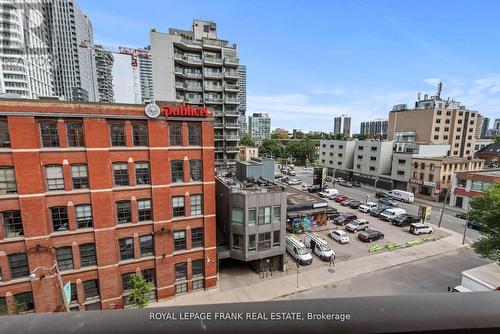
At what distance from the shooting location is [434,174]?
49281mm

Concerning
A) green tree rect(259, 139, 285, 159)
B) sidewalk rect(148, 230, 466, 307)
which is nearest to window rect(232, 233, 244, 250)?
A: sidewalk rect(148, 230, 466, 307)

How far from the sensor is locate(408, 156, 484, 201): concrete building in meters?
48.6

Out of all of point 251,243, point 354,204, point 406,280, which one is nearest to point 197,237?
point 251,243

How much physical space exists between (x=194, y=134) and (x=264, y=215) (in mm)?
9962

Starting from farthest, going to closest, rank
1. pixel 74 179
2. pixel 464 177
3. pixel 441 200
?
pixel 441 200, pixel 464 177, pixel 74 179

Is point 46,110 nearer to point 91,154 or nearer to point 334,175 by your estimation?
point 91,154

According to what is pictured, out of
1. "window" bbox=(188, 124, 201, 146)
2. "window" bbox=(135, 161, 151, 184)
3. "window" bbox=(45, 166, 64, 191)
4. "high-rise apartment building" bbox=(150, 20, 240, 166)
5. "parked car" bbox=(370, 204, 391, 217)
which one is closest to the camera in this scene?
"window" bbox=(45, 166, 64, 191)

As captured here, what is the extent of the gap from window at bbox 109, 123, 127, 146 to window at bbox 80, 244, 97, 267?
8.06 meters

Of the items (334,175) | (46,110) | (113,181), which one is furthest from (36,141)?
(334,175)

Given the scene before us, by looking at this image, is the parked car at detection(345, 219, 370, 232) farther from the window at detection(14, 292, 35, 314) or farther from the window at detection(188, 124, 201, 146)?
the window at detection(14, 292, 35, 314)

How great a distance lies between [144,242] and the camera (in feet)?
64.6

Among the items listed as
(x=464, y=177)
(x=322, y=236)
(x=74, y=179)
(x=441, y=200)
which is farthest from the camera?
(x=441, y=200)

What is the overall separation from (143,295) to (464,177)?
180ft

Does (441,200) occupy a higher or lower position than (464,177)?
lower
